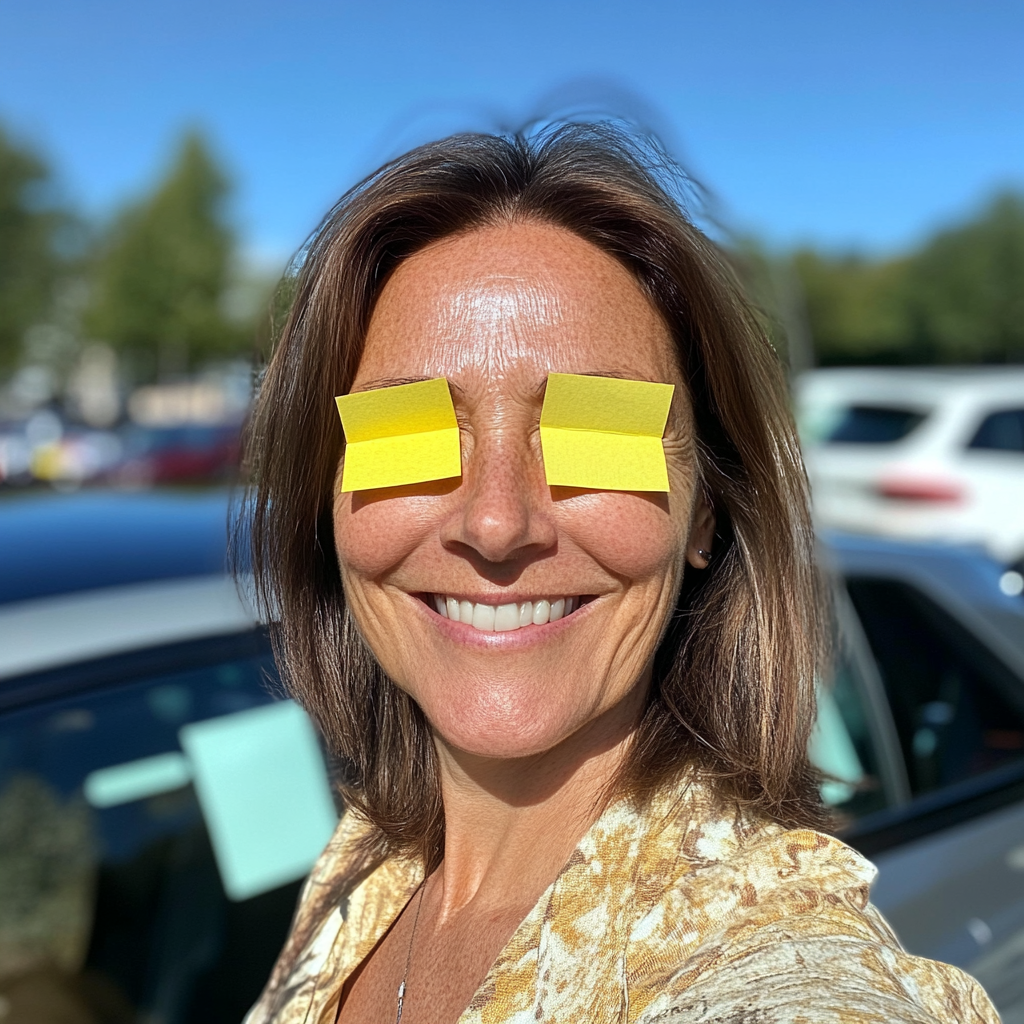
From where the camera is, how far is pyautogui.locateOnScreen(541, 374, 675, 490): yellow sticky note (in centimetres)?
123

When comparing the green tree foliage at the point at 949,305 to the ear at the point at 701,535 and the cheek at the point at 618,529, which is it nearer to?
the ear at the point at 701,535

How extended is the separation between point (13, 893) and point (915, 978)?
1776 mm

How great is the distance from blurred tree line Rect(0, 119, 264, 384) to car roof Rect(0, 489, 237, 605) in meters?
38.1

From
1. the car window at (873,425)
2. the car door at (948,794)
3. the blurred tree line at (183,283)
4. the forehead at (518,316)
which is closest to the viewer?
the forehead at (518,316)

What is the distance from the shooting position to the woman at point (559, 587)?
1157 millimetres

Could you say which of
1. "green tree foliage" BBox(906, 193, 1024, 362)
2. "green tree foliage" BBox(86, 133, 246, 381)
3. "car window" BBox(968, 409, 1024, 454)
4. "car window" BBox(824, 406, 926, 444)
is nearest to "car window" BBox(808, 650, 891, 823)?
"car window" BBox(824, 406, 926, 444)

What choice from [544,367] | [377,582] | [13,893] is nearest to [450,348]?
[544,367]

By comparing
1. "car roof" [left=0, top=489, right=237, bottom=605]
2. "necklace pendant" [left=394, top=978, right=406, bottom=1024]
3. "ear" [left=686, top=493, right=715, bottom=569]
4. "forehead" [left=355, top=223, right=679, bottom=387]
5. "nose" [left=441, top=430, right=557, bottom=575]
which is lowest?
"necklace pendant" [left=394, top=978, right=406, bottom=1024]

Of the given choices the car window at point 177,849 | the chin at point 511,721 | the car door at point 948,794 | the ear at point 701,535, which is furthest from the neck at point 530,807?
the car door at point 948,794

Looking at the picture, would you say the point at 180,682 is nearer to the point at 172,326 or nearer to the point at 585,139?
the point at 585,139

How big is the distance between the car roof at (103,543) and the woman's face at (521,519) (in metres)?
0.66

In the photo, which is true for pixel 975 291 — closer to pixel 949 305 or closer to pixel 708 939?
pixel 949 305

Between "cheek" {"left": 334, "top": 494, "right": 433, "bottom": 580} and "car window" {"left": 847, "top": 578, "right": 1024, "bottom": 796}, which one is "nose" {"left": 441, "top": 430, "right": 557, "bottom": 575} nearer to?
"cheek" {"left": 334, "top": 494, "right": 433, "bottom": 580}

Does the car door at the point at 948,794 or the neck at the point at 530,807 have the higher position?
the neck at the point at 530,807
